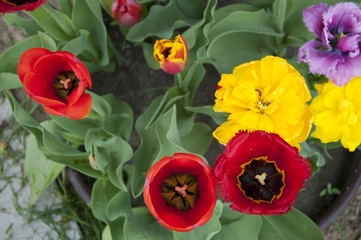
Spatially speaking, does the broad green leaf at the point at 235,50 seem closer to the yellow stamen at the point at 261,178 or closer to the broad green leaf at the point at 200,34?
the broad green leaf at the point at 200,34

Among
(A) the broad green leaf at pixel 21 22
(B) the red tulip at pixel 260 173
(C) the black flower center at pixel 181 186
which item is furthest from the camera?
(A) the broad green leaf at pixel 21 22

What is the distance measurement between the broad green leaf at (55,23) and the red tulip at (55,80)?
13 centimetres

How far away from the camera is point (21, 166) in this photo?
134cm

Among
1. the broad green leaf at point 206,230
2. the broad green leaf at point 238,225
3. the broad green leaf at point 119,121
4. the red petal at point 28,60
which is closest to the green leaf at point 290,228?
the broad green leaf at point 238,225

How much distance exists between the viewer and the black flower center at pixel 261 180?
679mm

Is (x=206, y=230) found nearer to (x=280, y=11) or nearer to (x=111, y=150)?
(x=111, y=150)

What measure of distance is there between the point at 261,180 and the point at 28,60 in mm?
445

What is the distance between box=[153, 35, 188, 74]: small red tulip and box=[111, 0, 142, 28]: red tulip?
0.28 meters

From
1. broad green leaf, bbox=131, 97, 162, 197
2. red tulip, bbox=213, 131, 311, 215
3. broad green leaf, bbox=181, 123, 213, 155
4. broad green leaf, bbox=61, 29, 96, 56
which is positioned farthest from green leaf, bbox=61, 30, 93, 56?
red tulip, bbox=213, 131, 311, 215

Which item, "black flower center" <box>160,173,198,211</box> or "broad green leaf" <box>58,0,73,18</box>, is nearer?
"black flower center" <box>160,173,198,211</box>

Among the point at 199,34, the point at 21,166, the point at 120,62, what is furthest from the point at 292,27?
the point at 21,166

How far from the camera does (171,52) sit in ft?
2.54

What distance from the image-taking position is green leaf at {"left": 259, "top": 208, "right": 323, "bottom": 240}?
0.94 m

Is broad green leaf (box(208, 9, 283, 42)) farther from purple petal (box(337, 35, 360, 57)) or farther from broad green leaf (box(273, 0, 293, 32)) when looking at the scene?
purple petal (box(337, 35, 360, 57))
